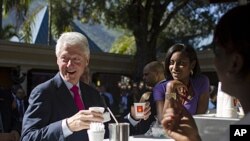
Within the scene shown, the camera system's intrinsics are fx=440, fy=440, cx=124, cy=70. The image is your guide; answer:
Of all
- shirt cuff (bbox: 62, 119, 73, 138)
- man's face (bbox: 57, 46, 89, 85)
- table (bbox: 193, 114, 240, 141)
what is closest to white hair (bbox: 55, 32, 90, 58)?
man's face (bbox: 57, 46, 89, 85)

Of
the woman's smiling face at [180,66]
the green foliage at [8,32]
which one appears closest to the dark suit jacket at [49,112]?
the woman's smiling face at [180,66]

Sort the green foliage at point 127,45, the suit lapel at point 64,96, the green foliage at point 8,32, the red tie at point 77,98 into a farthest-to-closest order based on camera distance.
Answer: the green foliage at point 127,45 < the green foliage at point 8,32 < the red tie at point 77,98 < the suit lapel at point 64,96

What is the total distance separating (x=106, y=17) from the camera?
16953 mm

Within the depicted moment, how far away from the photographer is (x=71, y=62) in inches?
94.3

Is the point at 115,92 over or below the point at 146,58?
below

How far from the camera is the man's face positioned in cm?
239

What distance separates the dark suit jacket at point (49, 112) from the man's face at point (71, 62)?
5 centimetres

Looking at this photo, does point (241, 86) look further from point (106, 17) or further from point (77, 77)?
point (106, 17)

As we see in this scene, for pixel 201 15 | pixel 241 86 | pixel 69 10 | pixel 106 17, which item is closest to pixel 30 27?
pixel 69 10

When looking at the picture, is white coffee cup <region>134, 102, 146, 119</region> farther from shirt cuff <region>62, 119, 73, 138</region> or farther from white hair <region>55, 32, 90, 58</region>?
shirt cuff <region>62, 119, 73, 138</region>

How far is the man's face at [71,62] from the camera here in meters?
2.39

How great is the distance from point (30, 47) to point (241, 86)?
49.6 ft

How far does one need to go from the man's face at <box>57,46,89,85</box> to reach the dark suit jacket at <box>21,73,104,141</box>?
0.17ft

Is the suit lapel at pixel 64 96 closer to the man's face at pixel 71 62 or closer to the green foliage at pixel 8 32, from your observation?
the man's face at pixel 71 62
